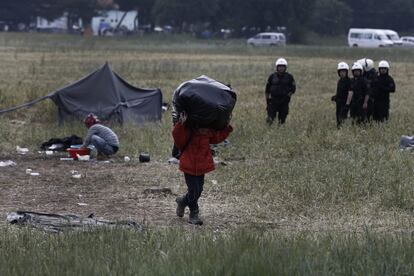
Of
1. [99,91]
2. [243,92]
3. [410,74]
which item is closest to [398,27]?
[410,74]

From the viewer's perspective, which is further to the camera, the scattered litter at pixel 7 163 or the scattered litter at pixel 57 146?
the scattered litter at pixel 57 146

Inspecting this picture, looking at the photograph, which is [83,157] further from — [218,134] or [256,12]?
[256,12]

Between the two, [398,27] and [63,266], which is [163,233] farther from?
[398,27]

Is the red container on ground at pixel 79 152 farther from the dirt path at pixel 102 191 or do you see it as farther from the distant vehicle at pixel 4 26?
the distant vehicle at pixel 4 26

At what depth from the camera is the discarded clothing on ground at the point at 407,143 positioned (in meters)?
14.4

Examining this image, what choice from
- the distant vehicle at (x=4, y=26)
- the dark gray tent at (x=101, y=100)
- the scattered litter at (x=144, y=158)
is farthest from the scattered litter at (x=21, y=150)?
the distant vehicle at (x=4, y=26)

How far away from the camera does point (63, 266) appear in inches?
250

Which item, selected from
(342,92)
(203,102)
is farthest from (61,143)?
(203,102)

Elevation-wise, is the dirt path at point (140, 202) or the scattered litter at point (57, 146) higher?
the dirt path at point (140, 202)

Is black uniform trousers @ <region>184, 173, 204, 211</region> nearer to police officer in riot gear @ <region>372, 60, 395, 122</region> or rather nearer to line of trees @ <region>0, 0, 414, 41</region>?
police officer in riot gear @ <region>372, 60, 395, 122</region>

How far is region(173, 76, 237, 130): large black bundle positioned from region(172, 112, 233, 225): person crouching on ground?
0.11 metres

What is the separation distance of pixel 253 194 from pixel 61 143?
17.5 feet

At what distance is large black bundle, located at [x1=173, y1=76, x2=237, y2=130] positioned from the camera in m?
8.88

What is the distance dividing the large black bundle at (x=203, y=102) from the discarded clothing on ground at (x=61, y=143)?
6.56m
